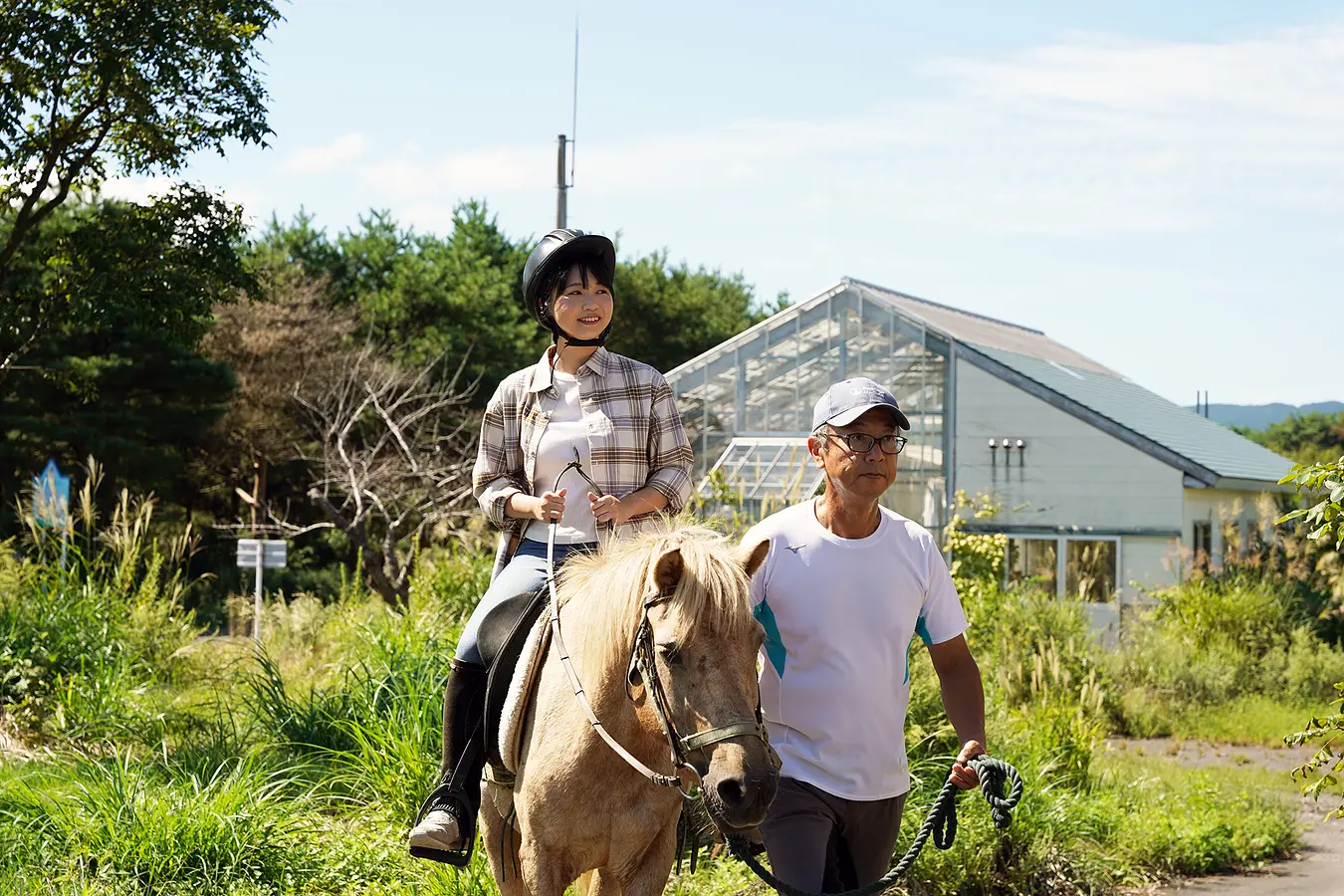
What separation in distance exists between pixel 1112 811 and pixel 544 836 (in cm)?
508

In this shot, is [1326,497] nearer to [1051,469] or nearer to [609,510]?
[609,510]

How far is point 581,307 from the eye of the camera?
395 cm

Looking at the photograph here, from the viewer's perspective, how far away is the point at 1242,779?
32.0 ft

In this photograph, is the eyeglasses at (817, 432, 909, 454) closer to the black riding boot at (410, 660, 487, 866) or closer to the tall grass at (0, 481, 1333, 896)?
the black riding boot at (410, 660, 487, 866)

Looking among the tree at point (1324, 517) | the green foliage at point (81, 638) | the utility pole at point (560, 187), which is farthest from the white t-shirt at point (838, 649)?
the utility pole at point (560, 187)

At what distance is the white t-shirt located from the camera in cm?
341

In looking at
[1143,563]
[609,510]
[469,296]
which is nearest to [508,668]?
[609,510]

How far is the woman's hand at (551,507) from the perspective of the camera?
368cm

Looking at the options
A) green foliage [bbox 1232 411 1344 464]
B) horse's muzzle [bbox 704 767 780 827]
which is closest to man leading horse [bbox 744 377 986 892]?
horse's muzzle [bbox 704 767 780 827]

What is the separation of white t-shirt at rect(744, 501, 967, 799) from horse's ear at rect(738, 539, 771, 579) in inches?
10.1

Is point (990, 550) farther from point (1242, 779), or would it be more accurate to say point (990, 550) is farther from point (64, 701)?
point (64, 701)

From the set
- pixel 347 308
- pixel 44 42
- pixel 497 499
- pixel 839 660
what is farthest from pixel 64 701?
pixel 347 308

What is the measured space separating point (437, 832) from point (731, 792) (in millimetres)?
1507

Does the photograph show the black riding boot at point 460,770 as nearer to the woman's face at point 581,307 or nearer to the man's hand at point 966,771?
the woman's face at point 581,307
